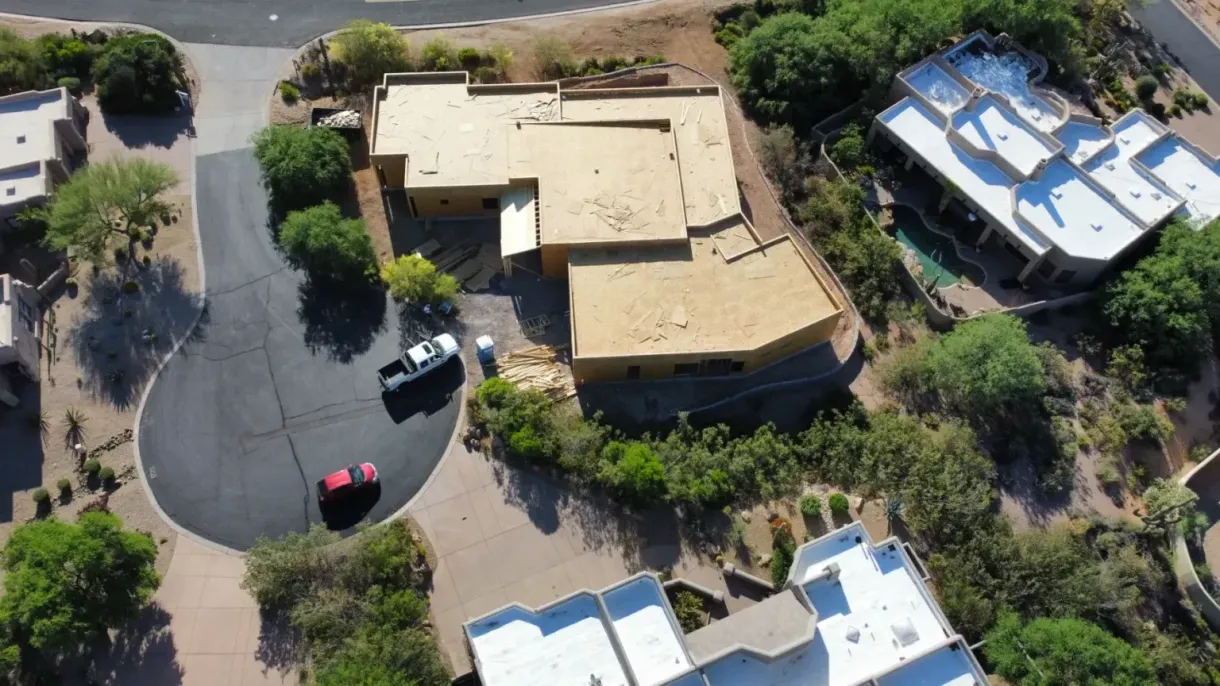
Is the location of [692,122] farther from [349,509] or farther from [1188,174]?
[1188,174]

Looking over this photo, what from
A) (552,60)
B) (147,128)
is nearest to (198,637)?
(147,128)

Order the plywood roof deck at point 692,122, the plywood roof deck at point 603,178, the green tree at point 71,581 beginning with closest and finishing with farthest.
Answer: the green tree at point 71,581, the plywood roof deck at point 603,178, the plywood roof deck at point 692,122

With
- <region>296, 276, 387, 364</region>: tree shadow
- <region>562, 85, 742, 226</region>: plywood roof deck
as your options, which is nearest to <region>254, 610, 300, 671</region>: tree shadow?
<region>296, 276, 387, 364</region>: tree shadow

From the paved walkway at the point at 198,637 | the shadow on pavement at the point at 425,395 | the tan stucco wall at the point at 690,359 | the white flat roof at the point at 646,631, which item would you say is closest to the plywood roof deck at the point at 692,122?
the tan stucco wall at the point at 690,359

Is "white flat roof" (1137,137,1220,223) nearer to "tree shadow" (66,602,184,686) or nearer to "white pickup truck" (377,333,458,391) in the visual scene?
"white pickup truck" (377,333,458,391)

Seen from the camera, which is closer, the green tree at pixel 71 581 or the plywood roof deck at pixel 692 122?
the green tree at pixel 71 581

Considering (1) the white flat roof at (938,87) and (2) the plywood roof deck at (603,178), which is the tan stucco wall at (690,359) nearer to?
(2) the plywood roof deck at (603,178)
